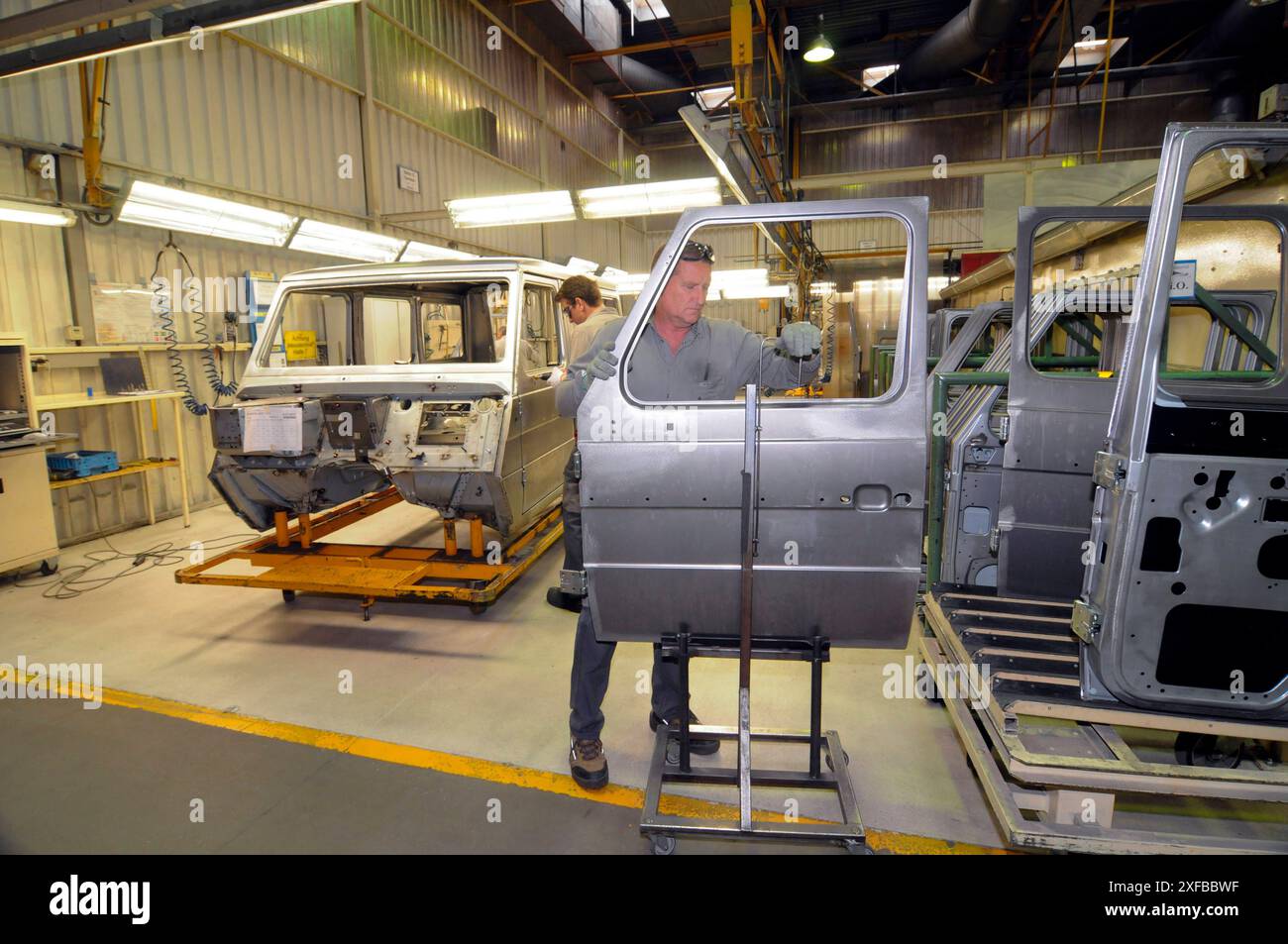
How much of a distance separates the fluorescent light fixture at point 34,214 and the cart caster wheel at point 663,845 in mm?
6327

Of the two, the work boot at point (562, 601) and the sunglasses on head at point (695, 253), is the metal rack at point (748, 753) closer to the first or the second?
the sunglasses on head at point (695, 253)

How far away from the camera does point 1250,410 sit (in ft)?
6.66

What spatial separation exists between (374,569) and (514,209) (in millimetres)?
4510

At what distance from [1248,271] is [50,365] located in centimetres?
893

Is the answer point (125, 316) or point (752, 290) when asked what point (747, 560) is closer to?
point (125, 316)

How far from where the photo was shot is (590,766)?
2.79m

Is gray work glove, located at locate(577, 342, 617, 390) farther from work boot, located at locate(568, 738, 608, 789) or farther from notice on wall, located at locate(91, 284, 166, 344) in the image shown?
notice on wall, located at locate(91, 284, 166, 344)

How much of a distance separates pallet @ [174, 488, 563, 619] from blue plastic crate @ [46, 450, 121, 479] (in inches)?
84.6

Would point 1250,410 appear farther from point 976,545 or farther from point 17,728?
point 17,728

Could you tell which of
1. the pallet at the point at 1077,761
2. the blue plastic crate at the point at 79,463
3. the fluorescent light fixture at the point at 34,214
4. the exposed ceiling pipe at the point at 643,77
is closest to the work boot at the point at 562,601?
the pallet at the point at 1077,761

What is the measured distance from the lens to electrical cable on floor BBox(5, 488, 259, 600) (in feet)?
16.8

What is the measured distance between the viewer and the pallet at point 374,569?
4020mm

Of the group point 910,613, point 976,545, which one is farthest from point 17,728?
point 976,545

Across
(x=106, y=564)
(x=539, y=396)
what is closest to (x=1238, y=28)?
(x=539, y=396)
